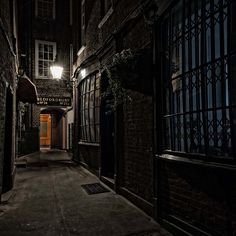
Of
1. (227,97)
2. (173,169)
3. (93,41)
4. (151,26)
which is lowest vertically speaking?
(173,169)

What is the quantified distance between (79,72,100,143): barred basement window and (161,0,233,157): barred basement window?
4679 millimetres

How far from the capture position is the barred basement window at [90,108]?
8719 mm

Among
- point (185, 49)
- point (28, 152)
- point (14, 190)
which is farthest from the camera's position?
point (28, 152)

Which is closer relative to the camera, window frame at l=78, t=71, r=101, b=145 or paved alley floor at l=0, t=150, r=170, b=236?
paved alley floor at l=0, t=150, r=170, b=236

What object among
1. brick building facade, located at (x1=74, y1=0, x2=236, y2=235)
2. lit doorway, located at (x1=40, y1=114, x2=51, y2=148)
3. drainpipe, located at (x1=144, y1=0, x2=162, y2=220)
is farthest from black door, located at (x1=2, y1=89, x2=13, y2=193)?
lit doorway, located at (x1=40, y1=114, x2=51, y2=148)

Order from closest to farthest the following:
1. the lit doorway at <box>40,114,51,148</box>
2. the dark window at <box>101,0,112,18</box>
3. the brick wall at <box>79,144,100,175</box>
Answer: the dark window at <box>101,0,112,18</box> → the brick wall at <box>79,144,100,175</box> → the lit doorway at <box>40,114,51,148</box>

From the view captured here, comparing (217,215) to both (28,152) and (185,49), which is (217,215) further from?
(28,152)

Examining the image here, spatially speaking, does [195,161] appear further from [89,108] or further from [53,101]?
[53,101]

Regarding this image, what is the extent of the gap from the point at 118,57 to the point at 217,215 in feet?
9.73

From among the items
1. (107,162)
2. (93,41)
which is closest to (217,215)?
(107,162)

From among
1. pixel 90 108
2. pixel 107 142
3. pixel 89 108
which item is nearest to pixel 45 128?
pixel 89 108

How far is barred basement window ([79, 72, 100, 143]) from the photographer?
8.72m

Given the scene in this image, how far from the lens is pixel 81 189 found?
6.56 meters

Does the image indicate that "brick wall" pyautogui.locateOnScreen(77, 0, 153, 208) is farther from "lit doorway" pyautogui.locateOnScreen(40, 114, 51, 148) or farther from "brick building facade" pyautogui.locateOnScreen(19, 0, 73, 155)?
"lit doorway" pyautogui.locateOnScreen(40, 114, 51, 148)
